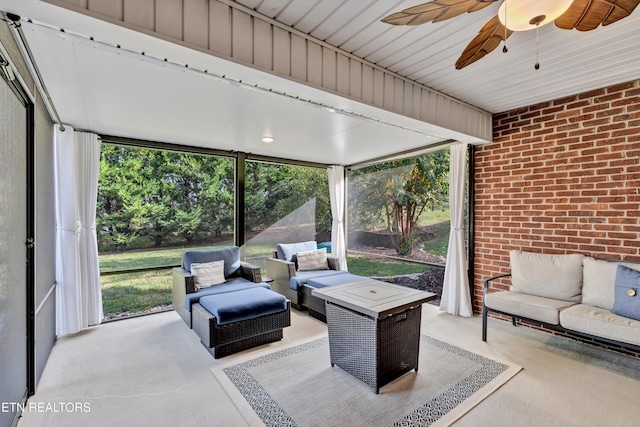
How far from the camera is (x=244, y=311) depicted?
283 centimetres

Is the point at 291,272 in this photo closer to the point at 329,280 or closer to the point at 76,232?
the point at 329,280

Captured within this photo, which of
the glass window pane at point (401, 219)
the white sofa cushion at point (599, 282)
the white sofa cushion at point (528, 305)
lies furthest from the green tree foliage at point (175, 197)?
the white sofa cushion at point (599, 282)

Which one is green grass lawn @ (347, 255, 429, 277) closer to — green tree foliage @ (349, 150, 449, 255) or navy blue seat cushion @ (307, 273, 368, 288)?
green tree foliage @ (349, 150, 449, 255)

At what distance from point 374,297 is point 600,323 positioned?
5.77 feet

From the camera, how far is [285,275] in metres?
4.18

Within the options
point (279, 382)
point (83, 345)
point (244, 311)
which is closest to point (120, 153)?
point (83, 345)

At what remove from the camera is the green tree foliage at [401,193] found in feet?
15.5

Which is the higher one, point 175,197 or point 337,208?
point 175,197

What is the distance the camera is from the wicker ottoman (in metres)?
2.71

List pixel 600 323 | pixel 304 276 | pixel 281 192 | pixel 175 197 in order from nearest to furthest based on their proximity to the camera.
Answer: pixel 600 323
pixel 304 276
pixel 175 197
pixel 281 192

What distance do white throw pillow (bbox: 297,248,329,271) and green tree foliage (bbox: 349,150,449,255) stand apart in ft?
4.46

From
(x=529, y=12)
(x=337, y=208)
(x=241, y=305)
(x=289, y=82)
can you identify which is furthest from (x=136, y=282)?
(x=529, y=12)

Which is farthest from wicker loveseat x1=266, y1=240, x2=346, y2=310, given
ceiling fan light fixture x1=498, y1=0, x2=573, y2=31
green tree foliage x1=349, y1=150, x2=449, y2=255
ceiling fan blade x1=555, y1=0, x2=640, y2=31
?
ceiling fan blade x1=555, y1=0, x2=640, y2=31

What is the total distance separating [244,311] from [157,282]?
2.14 meters
